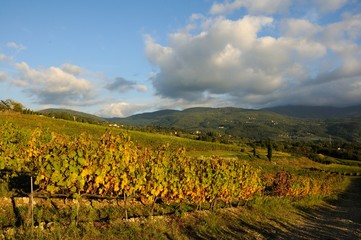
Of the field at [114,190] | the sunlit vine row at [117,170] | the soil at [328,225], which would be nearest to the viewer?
the field at [114,190]

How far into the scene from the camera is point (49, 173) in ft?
43.5

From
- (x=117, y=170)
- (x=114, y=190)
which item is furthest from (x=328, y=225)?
(x=117, y=170)

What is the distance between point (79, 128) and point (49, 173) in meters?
75.3

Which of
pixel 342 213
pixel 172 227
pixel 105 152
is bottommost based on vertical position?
pixel 342 213

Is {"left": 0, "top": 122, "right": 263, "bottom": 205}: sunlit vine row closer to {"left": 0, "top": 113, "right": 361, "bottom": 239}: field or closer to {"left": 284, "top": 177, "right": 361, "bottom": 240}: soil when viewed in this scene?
{"left": 0, "top": 113, "right": 361, "bottom": 239}: field

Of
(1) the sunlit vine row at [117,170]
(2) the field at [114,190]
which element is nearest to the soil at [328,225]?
(2) the field at [114,190]

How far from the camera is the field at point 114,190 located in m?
13.3

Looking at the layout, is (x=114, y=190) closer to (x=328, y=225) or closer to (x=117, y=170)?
(x=117, y=170)

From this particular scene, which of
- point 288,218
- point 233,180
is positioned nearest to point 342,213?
point 288,218

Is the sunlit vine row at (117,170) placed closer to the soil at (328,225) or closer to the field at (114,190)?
the field at (114,190)

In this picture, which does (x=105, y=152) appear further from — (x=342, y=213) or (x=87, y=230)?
(x=342, y=213)

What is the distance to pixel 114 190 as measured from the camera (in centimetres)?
1566

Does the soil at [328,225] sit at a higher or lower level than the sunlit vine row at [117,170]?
lower

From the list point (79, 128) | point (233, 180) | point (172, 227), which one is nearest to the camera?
point (172, 227)
